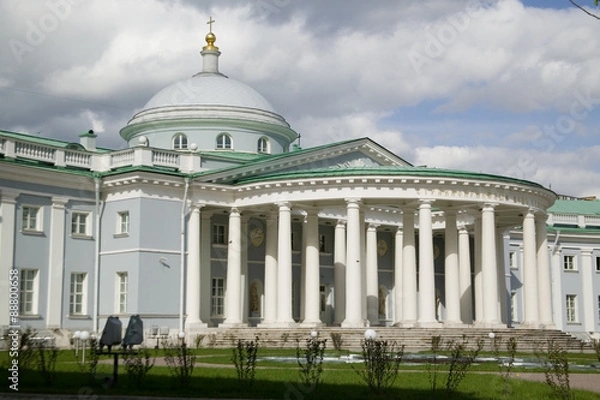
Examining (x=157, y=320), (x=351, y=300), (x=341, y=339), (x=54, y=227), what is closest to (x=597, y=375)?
(x=341, y=339)

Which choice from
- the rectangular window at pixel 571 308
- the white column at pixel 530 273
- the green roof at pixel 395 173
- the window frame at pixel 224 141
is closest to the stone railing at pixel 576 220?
the rectangular window at pixel 571 308

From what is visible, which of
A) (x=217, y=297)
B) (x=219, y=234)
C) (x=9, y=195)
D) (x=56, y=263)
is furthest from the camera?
(x=219, y=234)

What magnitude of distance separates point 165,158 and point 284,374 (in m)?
20.5

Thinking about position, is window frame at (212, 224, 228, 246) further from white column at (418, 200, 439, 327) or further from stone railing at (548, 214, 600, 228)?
stone railing at (548, 214, 600, 228)

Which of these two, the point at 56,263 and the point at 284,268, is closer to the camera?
the point at 56,263

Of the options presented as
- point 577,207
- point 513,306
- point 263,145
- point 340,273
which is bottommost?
point 513,306

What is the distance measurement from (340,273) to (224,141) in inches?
387

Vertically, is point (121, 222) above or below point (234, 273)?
above

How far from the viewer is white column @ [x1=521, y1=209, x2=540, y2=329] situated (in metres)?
41.7

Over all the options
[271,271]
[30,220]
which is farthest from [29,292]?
[271,271]

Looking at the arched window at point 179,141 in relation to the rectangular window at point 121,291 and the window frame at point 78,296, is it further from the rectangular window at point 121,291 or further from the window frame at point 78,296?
the window frame at point 78,296

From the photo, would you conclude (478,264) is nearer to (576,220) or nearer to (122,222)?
(122,222)

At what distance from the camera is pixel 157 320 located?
39344 millimetres

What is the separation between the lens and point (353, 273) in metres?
38.7
